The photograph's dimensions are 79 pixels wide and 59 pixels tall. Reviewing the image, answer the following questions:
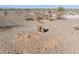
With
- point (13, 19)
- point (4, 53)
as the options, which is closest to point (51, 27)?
point (13, 19)

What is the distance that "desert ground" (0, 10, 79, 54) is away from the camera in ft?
5.49

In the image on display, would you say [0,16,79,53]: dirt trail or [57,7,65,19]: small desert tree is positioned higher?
[57,7,65,19]: small desert tree

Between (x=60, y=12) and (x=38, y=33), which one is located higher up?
(x=60, y=12)

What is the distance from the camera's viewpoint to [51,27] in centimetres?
167

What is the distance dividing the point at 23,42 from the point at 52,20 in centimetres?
50

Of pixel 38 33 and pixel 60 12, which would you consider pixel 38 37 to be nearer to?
pixel 38 33

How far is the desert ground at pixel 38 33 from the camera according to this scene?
5.49 feet

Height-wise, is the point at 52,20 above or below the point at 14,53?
above

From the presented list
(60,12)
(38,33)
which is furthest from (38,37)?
→ (60,12)

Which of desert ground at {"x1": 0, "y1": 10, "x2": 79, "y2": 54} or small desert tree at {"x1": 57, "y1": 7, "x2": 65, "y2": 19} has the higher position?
small desert tree at {"x1": 57, "y1": 7, "x2": 65, "y2": 19}

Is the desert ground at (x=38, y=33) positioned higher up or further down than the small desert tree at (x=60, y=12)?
further down

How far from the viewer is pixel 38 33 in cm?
168
